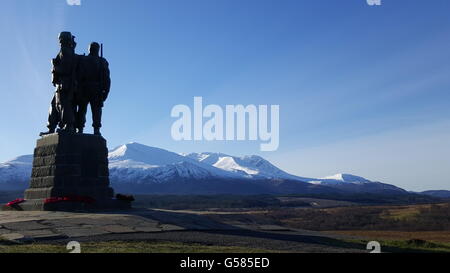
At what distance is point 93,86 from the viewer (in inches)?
964

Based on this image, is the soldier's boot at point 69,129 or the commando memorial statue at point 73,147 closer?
the commando memorial statue at point 73,147

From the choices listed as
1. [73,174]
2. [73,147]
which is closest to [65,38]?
[73,147]

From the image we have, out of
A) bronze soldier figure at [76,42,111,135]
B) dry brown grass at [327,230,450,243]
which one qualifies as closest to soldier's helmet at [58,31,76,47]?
bronze soldier figure at [76,42,111,135]

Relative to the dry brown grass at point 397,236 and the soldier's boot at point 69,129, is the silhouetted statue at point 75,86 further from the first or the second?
the dry brown grass at point 397,236

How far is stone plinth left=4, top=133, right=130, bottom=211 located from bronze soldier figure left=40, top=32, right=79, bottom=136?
100cm

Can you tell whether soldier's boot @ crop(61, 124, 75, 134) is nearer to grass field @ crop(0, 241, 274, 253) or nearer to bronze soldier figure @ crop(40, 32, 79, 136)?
bronze soldier figure @ crop(40, 32, 79, 136)

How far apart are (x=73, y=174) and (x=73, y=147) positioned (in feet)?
4.29

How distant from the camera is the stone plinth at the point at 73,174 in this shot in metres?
22.2

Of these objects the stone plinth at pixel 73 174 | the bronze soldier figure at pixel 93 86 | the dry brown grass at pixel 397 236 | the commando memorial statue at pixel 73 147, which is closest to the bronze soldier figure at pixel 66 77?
the commando memorial statue at pixel 73 147

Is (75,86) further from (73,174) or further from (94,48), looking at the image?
(73,174)
